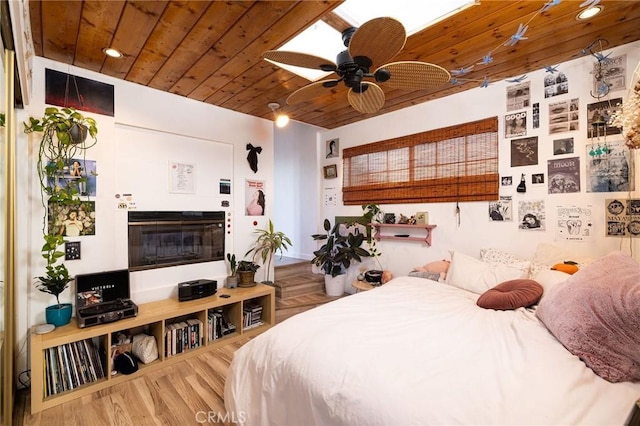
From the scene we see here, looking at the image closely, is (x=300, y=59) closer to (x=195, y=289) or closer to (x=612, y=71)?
(x=195, y=289)

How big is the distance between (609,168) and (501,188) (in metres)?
0.70

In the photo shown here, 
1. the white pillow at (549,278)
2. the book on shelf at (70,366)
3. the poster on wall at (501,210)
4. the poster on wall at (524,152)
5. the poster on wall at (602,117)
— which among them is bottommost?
the book on shelf at (70,366)

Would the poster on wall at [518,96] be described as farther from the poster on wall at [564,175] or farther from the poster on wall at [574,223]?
the poster on wall at [574,223]

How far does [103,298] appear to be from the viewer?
228cm

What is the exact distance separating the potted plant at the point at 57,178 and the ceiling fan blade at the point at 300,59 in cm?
157

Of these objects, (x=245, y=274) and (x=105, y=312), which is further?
(x=245, y=274)

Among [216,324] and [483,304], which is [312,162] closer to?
[216,324]

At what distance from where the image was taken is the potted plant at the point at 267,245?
3354mm

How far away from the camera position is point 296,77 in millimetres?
2441

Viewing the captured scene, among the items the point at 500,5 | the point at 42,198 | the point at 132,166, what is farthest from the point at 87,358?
the point at 500,5

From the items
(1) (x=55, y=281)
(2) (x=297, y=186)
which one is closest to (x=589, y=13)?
(1) (x=55, y=281)

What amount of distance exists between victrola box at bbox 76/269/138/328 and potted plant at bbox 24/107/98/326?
100 mm

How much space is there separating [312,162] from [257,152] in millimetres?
1367

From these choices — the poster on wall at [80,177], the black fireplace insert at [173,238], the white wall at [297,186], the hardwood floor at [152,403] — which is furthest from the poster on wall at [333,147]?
the hardwood floor at [152,403]
